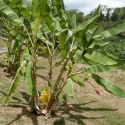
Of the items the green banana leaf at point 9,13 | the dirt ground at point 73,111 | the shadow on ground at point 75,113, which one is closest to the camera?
the green banana leaf at point 9,13

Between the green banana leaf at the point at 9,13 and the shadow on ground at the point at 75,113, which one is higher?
the green banana leaf at the point at 9,13

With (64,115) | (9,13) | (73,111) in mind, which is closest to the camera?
(9,13)

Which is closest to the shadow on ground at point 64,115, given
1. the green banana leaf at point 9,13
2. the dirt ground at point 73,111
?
the dirt ground at point 73,111

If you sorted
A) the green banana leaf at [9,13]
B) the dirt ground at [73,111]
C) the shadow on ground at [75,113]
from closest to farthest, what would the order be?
the green banana leaf at [9,13] → the dirt ground at [73,111] → the shadow on ground at [75,113]

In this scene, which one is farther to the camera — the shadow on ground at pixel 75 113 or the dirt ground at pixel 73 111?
the shadow on ground at pixel 75 113

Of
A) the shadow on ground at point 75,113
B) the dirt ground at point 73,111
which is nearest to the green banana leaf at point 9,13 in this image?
the dirt ground at point 73,111

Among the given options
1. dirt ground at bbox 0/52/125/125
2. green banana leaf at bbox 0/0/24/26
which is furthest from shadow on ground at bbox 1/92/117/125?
green banana leaf at bbox 0/0/24/26

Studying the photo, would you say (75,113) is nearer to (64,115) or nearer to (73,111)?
(73,111)

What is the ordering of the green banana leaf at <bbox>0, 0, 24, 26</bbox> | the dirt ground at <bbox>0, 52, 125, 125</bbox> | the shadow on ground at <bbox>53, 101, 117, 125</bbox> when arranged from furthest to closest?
1. the shadow on ground at <bbox>53, 101, 117, 125</bbox>
2. the dirt ground at <bbox>0, 52, 125, 125</bbox>
3. the green banana leaf at <bbox>0, 0, 24, 26</bbox>

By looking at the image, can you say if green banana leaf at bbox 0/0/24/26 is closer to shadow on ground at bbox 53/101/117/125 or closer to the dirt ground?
the dirt ground

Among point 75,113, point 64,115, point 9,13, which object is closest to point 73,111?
point 75,113

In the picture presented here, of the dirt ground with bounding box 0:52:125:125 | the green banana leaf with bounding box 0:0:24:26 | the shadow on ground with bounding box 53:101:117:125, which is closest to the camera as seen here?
the green banana leaf with bounding box 0:0:24:26

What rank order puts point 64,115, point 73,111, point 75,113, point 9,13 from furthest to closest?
point 73,111 < point 75,113 < point 64,115 < point 9,13

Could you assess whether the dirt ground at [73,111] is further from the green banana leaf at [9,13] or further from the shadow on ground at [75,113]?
the green banana leaf at [9,13]
